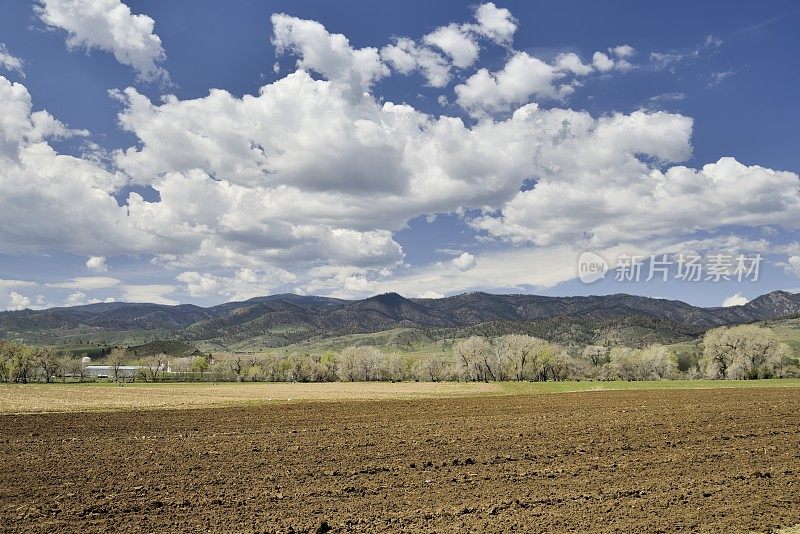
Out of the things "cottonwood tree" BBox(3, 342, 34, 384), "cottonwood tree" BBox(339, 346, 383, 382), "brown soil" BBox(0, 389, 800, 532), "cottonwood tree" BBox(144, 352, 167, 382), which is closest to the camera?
"brown soil" BBox(0, 389, 800, 532)

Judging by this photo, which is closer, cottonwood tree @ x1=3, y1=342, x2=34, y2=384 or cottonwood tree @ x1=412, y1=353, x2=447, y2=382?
cottonwood tree @ x1=3, y1=342, x2=34, y2=384

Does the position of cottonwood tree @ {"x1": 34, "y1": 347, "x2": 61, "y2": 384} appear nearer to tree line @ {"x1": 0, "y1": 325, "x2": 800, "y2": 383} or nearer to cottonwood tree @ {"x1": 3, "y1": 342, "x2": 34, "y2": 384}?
tree line @ {"x1": 0, "y1": 325, "x2": 800, "y2": 383}

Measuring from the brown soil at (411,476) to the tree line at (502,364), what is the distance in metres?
99.6

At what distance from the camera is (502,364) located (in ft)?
448

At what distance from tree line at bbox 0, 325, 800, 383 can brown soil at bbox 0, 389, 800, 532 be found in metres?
99.6

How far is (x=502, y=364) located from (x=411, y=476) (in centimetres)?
12179

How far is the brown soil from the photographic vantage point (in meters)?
14.2

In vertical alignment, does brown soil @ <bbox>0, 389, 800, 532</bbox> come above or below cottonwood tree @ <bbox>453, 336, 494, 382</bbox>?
above

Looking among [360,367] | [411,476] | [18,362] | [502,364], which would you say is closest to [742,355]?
[502,364]

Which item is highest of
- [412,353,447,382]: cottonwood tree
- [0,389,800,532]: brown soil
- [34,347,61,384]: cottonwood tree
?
[0,389,800,532]: brown soil

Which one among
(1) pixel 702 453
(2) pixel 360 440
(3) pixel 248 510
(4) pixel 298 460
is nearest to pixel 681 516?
(1) pixel 702 453

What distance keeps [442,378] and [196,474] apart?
5367 inches

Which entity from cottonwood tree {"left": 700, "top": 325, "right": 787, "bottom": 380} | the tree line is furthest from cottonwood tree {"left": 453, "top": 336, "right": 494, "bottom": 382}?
cottonwood tree {"left": 700, "top": 325, "right": 787, "bottom": 380}

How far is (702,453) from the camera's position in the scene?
22.1 m
